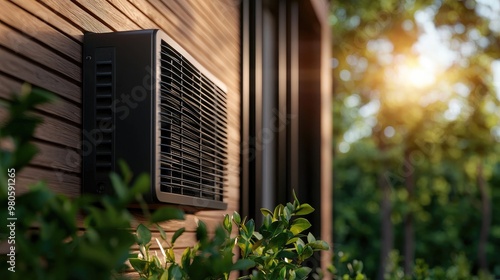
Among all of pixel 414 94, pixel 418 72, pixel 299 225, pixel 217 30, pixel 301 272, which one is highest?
pixel 418 72

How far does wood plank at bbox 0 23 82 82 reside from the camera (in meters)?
1.49

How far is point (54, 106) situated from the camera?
5.56 ft

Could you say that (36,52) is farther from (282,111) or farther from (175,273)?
(282,111)

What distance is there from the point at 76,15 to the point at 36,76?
0.91ft

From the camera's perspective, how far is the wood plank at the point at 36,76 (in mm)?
1486

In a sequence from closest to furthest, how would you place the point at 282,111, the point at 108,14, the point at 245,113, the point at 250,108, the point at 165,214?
the point at 165,214, the point at 108,14, the point at 245,113, the point at 250,108, the point at 282,111

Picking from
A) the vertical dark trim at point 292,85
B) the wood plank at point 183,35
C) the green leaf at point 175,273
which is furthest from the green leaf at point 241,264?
the vertical dark trim at point 292,85

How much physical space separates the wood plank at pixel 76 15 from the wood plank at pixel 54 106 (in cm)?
20

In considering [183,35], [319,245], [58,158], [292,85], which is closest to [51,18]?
[58,158]

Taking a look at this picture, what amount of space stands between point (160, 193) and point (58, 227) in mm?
1051

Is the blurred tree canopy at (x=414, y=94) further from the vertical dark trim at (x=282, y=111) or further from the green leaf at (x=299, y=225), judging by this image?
the green leaf at (x=299, y=225)

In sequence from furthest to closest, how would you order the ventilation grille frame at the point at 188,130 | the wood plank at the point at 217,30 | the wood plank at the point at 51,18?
→ the wood plank at the point at 217,30
the ventilation grille frame at the point at 188,130
the wood plank at the point at 51,18

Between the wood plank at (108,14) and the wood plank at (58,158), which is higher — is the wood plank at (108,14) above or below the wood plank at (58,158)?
above

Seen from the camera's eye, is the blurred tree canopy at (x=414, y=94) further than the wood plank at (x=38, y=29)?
Yes
